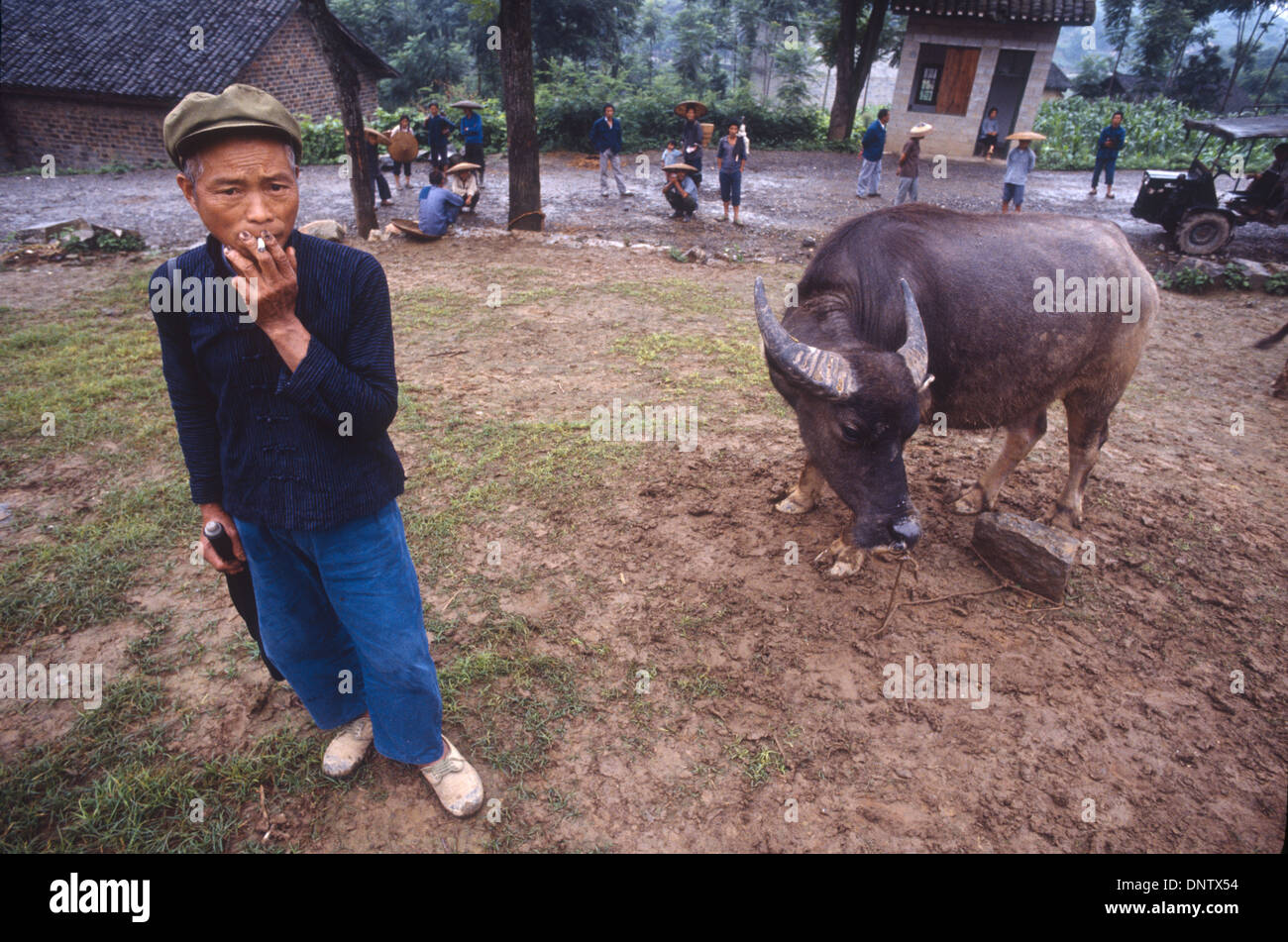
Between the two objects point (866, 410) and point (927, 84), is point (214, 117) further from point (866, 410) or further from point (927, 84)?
point (927, 84)

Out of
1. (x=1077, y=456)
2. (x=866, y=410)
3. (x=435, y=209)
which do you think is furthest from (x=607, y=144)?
(x=866, y=410)

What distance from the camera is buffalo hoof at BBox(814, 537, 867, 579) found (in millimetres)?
4059

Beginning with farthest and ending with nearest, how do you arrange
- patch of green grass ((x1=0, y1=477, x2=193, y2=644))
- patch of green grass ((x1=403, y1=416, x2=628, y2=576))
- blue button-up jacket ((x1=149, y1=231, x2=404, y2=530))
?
patch of green grass ((x1=403, y1=416, x2=628, y2=576)) < patch of green grass ((x1=0, y1=477, x2=193, y2=644)) < blue button-up jacket ((x1=149, y1=231, x2=404, y2=530))

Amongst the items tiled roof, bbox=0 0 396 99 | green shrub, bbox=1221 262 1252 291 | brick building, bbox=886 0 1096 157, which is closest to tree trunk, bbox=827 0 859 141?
brick building, bbox=886 0 1096 157

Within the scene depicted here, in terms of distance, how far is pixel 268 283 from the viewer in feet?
5.41

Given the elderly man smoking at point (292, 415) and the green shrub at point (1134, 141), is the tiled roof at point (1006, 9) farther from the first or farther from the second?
the elderly man smoking at point (292, 415)

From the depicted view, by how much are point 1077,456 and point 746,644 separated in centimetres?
295

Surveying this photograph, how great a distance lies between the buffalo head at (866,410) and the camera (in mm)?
3250

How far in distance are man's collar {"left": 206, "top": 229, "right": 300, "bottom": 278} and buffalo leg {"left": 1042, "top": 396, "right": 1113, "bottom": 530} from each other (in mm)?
4803

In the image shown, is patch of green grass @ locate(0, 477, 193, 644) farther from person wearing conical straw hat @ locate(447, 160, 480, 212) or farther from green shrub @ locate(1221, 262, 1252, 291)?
green shrub @ locate(1221, 262, 1252, 291)

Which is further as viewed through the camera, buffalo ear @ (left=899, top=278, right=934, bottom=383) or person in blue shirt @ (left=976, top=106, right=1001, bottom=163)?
person in blue shirt @ (left=976, top=106, right=1001, bottom=163)

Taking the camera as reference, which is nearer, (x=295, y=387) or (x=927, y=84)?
(x=295, y=387)

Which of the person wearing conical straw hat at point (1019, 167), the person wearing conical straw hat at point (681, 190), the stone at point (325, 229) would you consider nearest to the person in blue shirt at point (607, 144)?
the person wearing conical straw hat at point (681, 190)

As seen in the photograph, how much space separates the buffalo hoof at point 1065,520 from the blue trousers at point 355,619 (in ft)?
14.2
